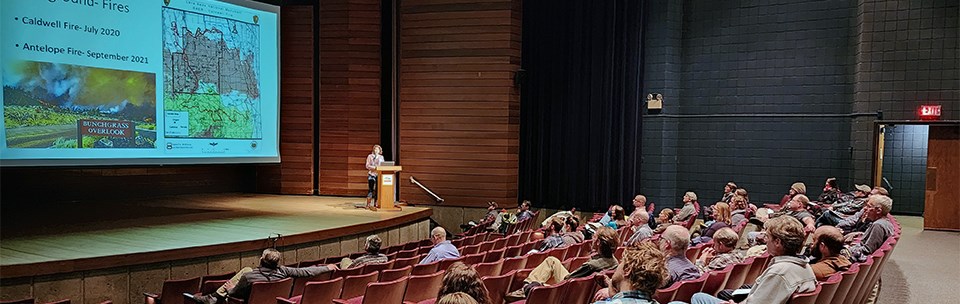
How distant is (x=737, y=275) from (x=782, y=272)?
2.96ft

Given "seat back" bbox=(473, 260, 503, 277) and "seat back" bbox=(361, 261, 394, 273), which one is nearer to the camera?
"seat back" bbox=(473, 260, 503, 277)

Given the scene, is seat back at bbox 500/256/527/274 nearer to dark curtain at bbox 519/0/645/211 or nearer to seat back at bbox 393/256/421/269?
seat back at bbox 393/256/421/269

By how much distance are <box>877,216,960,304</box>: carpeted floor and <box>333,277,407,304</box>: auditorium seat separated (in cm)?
380

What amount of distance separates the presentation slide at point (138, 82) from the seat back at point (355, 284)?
173 inches

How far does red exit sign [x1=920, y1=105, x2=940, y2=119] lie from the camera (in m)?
10.1

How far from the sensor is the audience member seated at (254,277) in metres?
4.50

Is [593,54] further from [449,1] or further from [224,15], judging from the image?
[224,15]

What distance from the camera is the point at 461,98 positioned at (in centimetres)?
1189

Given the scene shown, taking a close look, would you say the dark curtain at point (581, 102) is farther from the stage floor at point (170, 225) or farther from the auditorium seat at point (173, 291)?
the auditorium seat at point (173, 291)

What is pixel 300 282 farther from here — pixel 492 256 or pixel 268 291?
pixel 492 256

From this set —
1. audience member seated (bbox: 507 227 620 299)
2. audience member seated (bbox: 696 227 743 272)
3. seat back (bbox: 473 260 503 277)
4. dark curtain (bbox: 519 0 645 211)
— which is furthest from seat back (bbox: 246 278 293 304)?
dark curtain (bbox: 519 0 645 211)

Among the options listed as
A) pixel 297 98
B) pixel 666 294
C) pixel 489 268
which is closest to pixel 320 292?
pixel 489 268

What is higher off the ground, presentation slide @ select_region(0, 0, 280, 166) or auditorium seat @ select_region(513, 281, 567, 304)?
presentation slide @ select_region(0, 0, 280, 166)

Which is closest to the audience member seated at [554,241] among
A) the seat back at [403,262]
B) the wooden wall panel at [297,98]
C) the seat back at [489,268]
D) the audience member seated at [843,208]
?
the seat back at [489,268]
